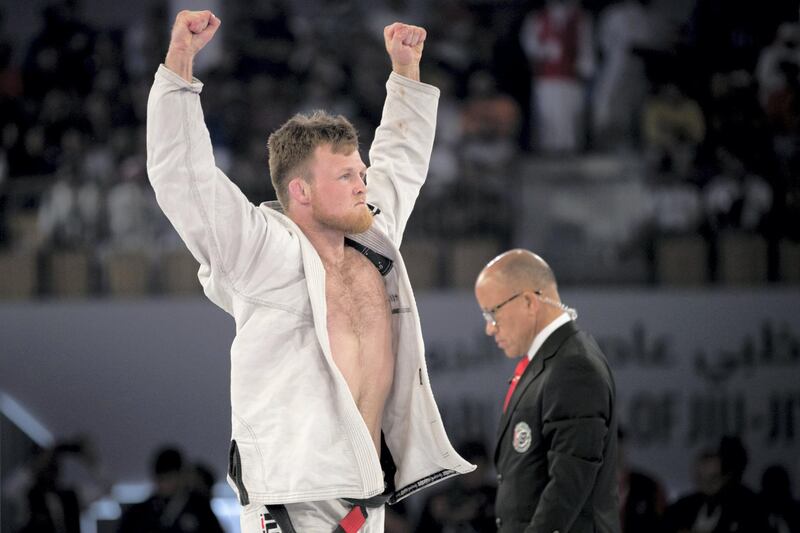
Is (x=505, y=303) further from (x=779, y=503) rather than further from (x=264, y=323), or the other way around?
(x=779, y=503)

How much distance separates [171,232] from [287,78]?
199 cm

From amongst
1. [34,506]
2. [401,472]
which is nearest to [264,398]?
[401,472]

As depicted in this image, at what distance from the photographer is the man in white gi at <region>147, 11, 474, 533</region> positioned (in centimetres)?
254

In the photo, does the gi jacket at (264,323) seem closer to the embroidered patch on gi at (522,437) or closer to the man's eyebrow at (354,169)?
the man's eyebrow at (354,169)

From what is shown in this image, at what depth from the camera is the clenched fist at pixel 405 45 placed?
10.3 feet

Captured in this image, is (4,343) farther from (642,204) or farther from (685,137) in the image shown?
(685,137)

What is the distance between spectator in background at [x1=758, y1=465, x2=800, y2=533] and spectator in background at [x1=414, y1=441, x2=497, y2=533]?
134cm

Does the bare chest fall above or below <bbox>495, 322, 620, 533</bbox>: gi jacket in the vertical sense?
above

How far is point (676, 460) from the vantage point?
745cm

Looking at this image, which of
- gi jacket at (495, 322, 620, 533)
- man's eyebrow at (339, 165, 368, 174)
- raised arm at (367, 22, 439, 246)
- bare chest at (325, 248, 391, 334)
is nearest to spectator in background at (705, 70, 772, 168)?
gi jacket at (495, 322, 620, 533)

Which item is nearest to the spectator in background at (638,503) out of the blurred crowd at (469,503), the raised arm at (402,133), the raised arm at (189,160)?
the blurred crowd at (469,503)

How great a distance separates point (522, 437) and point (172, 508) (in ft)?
10.2

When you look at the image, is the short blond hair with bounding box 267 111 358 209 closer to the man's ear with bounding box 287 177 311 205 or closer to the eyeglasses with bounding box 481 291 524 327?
the man's ear with bounding box 287 177 311 205

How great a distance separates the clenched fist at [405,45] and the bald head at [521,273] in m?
0.78
